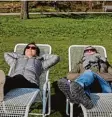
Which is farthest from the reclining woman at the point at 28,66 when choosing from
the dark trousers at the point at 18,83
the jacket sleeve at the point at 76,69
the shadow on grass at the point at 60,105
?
the shadow on grass at the point at 60,105

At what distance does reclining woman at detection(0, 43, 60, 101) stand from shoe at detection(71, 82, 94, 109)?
3.95 feet

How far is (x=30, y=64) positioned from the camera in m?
6.77

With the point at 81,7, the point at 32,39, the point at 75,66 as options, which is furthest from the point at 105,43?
the point at 81,7

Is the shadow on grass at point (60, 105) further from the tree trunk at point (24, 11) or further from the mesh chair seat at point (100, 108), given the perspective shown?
the tree trunk at point (24, 11)

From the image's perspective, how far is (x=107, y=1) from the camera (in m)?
28.1

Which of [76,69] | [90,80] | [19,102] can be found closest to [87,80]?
[90,80]

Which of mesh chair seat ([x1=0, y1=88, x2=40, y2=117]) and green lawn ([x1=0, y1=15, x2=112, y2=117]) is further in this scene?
green lawn ([x1=0, y1=15, x2=112, y2=117])

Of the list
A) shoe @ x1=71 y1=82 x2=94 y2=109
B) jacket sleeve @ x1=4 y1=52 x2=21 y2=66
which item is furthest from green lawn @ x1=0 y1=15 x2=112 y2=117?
shoe @ x1=71 y1=82 x2=94 y2=109

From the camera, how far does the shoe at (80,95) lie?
16.6 feet

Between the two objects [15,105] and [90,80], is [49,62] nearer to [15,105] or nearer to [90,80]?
[90,80]

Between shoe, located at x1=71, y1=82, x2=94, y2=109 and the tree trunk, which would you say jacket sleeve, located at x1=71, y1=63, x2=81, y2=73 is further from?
the tree trunk

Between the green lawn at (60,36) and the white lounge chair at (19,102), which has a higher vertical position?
the white lounge chair at (19,102)

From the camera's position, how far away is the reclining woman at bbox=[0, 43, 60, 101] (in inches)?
248

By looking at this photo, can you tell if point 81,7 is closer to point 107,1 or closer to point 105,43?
point 107,1
